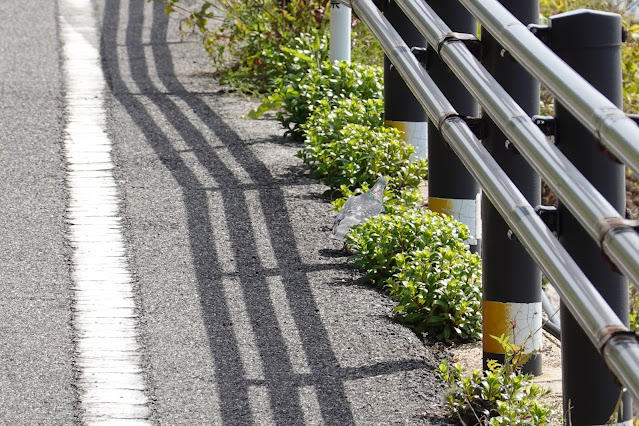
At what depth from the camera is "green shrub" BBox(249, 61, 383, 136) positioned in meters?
6.14

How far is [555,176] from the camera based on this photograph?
7.40 ft

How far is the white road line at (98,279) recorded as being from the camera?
3205 millimetres

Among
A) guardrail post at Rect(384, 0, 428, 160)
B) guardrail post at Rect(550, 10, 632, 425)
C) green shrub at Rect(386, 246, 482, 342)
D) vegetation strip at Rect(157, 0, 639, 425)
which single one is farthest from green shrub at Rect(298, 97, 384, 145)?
guardrail post at Rect(550, 10, 632, 425)

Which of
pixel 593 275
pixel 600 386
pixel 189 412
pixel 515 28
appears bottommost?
pixel 189 412

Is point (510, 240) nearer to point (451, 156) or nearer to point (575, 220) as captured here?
point (575, 220)

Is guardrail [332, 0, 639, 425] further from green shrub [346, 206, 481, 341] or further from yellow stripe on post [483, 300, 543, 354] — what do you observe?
green shrub [346, 206, 481, 341]

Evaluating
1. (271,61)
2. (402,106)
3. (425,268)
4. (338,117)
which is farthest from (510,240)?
(271,61)

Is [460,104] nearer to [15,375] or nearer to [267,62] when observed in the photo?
[15,375]

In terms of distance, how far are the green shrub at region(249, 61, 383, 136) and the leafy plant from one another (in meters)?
3.13

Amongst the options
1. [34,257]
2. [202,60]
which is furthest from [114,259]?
[202,60]

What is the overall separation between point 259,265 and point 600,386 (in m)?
1.84

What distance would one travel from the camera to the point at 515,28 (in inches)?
103

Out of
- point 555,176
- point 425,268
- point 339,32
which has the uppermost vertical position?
point 339,32

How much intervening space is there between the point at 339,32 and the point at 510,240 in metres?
3.28
